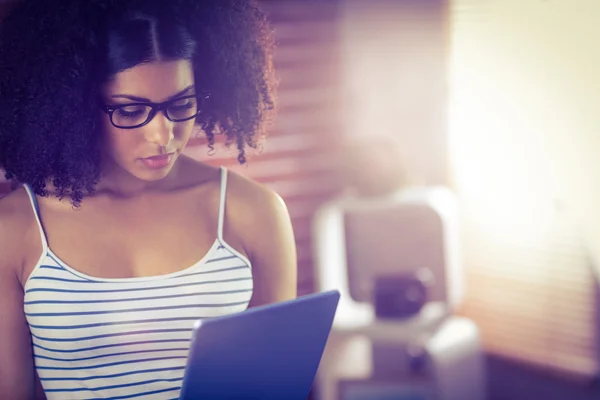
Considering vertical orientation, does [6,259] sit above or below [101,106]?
below

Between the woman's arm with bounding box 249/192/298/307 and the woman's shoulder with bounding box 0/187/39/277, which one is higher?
the woman's shoulder with bounding box 0/187/39/277

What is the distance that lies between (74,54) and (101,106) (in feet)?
0.30

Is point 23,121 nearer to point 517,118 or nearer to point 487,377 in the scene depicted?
point 517,118

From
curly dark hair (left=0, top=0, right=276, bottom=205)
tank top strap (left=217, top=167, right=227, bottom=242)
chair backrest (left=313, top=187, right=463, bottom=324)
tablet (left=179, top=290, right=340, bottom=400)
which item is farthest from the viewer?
chair backrest (left=313, top=187, right=463, bottom=324)

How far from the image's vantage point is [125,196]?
4.10 feet

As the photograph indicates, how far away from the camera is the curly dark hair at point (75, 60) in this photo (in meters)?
1.08

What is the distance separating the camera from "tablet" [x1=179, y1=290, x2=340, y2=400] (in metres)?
0.95

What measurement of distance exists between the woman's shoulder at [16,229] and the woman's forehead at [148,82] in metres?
0.22

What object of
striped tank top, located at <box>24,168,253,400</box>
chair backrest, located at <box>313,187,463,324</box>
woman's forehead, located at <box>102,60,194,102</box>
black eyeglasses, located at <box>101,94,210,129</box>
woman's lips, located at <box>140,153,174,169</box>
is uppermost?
woman's forehead, located at <box>102,60,194,102</box>

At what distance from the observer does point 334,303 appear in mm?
1050

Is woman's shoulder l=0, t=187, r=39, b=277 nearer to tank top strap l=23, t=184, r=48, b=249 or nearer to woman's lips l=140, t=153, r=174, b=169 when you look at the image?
tank top strap l=23, t=184, r=48, b=249

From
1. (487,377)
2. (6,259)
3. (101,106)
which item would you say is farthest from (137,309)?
(487,377)

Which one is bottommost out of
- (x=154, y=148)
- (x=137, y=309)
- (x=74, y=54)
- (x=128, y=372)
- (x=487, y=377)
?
(x=487, y=377)

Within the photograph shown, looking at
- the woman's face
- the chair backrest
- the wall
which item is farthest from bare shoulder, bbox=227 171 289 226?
the wall
